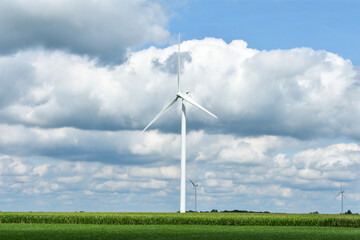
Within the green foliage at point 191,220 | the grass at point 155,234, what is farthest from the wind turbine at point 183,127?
the grass at point 155,234

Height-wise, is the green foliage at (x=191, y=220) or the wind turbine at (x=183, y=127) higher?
the wind turbine at (x=183, y=127)

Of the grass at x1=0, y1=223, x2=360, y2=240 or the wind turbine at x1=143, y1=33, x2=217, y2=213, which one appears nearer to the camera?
the grass at x1=0, y1=223, x2=360, y2=240

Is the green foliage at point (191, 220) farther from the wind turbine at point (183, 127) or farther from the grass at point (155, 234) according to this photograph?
the grass at point (155, 234)

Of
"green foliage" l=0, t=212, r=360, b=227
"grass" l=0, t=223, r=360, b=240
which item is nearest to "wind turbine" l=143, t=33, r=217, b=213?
"green foliage" l=0, t=212, r=360, b=227

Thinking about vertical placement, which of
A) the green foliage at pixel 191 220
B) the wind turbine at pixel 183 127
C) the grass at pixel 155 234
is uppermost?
the wind turbine at pixel 183 127

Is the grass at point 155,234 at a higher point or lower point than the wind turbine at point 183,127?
lower

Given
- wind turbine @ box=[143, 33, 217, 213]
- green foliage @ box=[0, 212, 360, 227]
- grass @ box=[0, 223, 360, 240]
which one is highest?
wind turbine @ box=[143, 33, 217, 213]

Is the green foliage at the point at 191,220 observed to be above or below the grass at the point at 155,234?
above

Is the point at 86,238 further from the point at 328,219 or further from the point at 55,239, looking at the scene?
the point at 328,219

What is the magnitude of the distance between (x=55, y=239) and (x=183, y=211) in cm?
4700

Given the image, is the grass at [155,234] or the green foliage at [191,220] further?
the green foliage at [191,220]

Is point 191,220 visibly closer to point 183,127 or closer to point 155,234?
point 183,127

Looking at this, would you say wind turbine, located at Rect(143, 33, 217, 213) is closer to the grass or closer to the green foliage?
the green foliage

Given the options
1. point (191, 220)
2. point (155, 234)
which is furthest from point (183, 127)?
point (155, 234)
